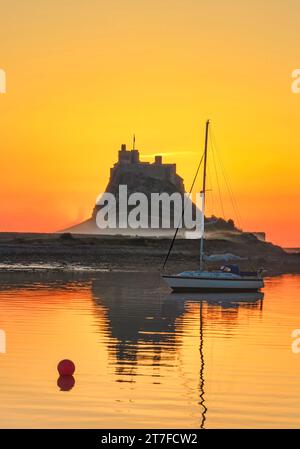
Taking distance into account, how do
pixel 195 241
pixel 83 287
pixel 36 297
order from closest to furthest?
pixel 36 297 → pixel 83 287 → pixel 195 241

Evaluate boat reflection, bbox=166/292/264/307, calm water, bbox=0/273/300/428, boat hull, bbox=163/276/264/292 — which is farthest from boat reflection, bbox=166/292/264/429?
calm water, bbox=0/273/300/428

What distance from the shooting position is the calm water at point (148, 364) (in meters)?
20.2

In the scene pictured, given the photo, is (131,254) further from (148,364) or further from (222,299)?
(148,364)

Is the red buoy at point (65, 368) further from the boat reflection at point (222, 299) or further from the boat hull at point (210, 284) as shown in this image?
the boat hull at point (210, 284)

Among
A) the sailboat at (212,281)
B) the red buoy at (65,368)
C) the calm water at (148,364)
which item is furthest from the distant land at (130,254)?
the red buoy at (65,368)

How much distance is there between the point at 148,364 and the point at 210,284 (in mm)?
36122

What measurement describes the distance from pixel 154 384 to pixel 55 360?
4.95m

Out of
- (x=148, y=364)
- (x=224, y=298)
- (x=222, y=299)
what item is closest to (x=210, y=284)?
(x=224, y=298)

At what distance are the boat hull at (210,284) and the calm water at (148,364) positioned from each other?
9.48 meters

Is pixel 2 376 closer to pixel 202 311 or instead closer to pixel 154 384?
pixel 154 384

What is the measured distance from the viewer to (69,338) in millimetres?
33594

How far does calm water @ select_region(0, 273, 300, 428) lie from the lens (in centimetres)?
2019

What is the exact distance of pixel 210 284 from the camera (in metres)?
63.0
